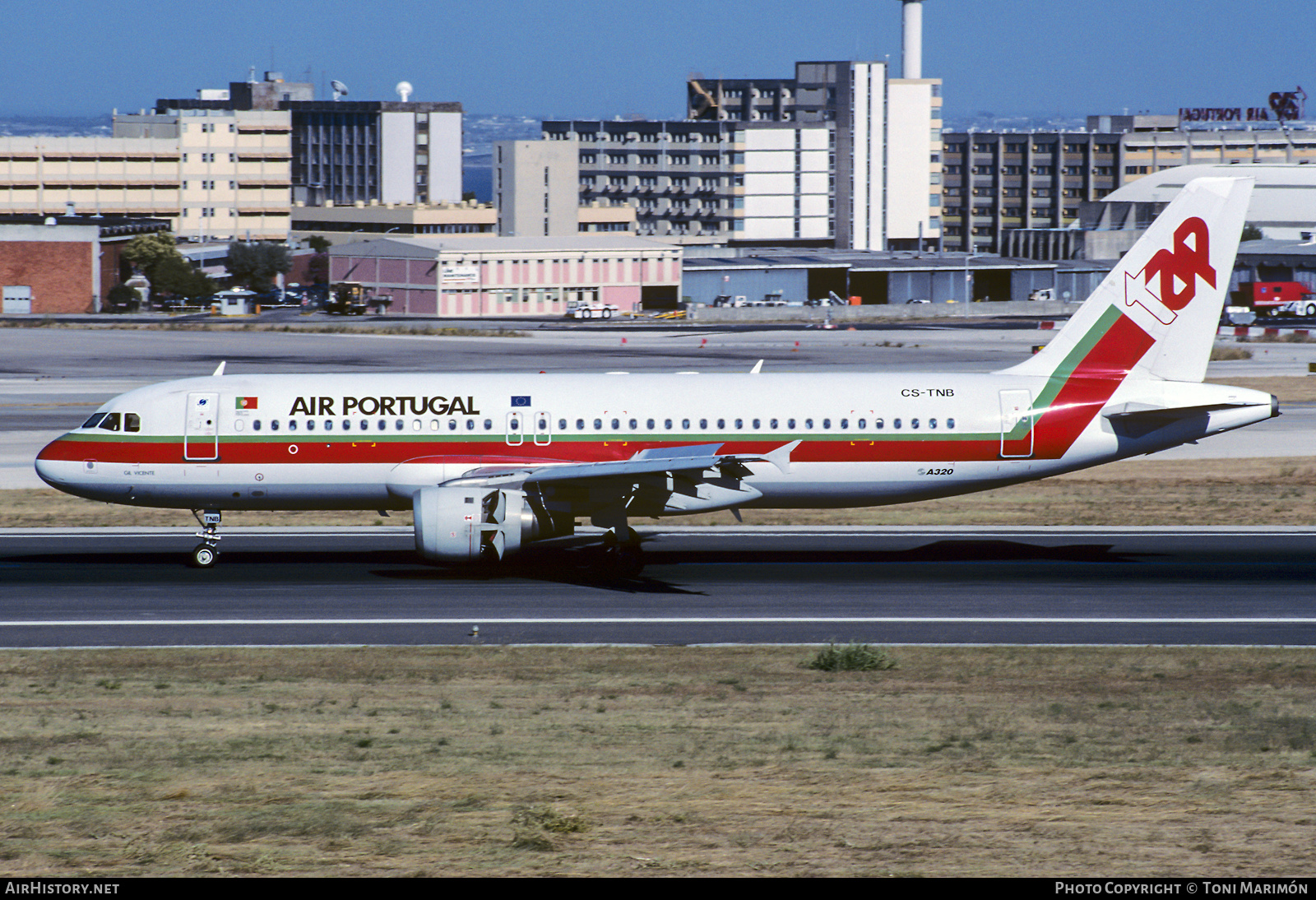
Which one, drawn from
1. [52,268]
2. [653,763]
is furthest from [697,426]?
[52,268]

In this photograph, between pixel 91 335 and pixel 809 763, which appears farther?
pixel 91 335

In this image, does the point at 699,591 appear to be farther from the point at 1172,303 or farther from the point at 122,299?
the point at 122,299

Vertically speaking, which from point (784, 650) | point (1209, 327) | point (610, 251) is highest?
point (610, 251)

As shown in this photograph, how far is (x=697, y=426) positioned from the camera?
114ft

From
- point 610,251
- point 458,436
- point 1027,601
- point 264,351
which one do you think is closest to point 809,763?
point 1027,601

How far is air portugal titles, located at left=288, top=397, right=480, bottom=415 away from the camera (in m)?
34.6

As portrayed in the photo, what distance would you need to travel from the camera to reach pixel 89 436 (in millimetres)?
34750

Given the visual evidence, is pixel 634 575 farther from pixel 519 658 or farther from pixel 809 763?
pixel 809 763

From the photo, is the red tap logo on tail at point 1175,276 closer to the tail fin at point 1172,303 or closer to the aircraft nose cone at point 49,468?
the tail fin at point 1172,303

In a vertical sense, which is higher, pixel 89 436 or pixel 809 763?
pixel 89 436

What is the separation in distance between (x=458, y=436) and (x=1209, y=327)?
61.9ft

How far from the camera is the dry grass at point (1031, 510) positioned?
4284cm

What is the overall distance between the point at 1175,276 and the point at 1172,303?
0.68 metres

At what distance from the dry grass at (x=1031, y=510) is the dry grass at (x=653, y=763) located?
55.2 ft
